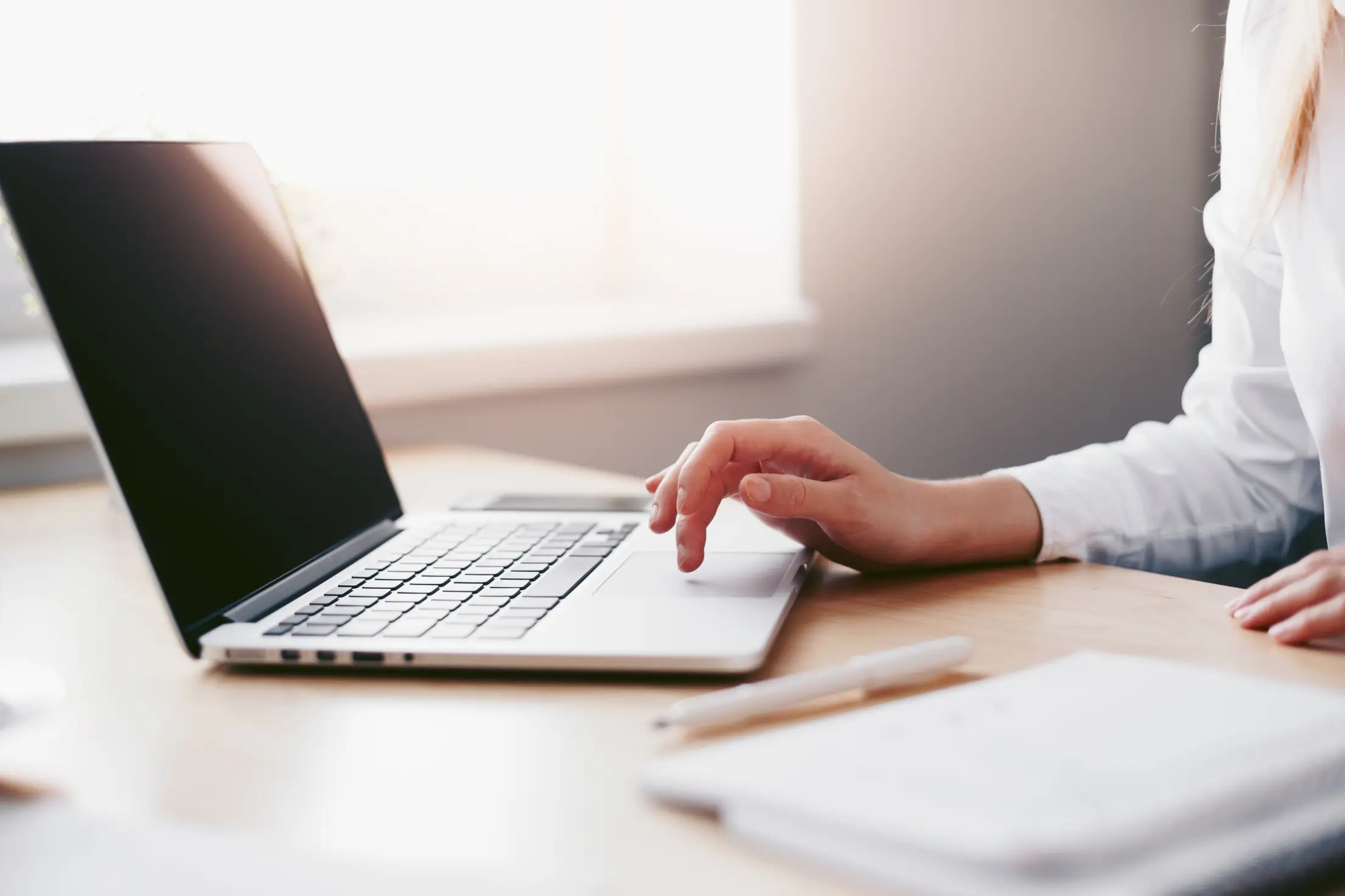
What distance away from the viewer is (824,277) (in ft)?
5.11

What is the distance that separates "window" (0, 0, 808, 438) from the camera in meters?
1.41

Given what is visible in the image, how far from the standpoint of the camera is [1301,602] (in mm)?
560

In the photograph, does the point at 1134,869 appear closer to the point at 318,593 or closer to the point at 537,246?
the point at 318,593

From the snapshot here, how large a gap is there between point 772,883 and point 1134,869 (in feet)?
0.32

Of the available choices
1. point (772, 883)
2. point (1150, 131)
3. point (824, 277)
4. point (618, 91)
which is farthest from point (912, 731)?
point (1150, 131)

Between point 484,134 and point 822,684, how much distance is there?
1331 millimetres

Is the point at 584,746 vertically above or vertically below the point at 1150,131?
below

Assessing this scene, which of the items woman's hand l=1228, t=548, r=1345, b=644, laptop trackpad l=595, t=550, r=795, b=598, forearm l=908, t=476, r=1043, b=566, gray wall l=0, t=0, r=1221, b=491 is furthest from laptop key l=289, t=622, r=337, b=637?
gray wall l=0, t=0, r=1221, b=491

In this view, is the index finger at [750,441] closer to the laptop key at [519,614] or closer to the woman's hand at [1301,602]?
the laptop key at [519,614]

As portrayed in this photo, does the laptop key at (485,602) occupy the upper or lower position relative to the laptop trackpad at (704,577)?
upper

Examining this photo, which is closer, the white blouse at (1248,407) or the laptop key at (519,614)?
the laptop key at (519,614)

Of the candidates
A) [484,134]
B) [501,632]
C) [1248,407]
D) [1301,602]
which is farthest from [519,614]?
[484,134]

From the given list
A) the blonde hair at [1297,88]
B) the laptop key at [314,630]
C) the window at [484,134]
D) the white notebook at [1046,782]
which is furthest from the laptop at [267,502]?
the window at [484,134]

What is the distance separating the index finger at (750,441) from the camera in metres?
0.68
